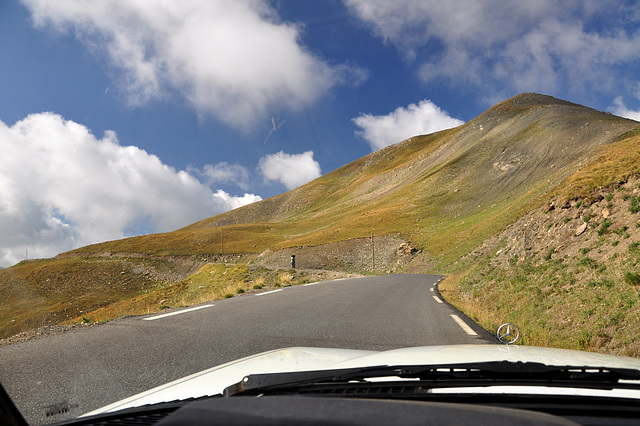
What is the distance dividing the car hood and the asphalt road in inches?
47.6

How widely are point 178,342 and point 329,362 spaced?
3277mm

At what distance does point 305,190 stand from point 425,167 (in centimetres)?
8005

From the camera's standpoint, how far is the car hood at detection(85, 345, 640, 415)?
2.23m

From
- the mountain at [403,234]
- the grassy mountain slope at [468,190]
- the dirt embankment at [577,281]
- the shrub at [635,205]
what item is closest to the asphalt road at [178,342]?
the dirt embankment at [577,281]

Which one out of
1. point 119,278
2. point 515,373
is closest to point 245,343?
point 515,373

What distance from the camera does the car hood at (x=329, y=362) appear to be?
87.7 inches

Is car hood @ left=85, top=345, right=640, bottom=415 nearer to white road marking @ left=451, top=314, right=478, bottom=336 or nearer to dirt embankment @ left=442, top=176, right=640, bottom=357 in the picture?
dirt embankment @ left=442, top=176, right=640, bottom=357

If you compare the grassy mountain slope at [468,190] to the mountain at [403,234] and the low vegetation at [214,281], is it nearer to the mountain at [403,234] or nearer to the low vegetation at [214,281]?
the mountain at [403,234]

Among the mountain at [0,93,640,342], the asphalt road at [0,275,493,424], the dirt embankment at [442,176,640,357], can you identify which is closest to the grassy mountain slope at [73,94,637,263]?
the mountain at [0,93,640,342]

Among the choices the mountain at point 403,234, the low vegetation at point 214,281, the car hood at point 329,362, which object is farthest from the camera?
the mountain at point 403,234

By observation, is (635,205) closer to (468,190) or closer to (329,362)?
(329,362)

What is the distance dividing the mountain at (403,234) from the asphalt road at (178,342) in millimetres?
25112

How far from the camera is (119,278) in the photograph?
55312 mm

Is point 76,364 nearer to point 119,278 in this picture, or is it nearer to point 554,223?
point 554,223
